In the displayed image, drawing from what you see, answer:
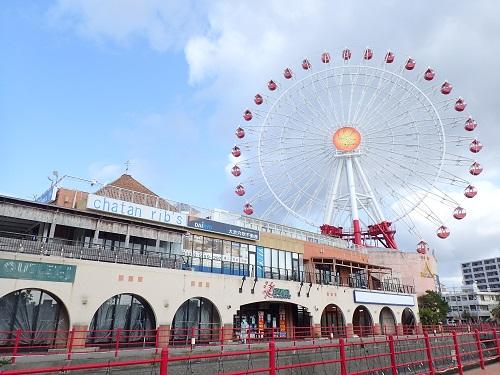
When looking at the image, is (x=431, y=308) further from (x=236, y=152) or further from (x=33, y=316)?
(x=33, y=316)

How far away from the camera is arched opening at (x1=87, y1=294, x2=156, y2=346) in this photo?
68.2 feet

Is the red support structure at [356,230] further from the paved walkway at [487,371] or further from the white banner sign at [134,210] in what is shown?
the paved walkway at [487,371]

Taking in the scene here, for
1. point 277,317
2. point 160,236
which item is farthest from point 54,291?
point 277,317

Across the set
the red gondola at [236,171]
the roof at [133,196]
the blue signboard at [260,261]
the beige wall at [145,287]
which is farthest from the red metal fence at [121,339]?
the red gondola at [236,171]

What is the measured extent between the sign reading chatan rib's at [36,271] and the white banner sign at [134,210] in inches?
163

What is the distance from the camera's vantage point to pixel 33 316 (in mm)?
18656

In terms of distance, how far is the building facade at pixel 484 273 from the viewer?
142m

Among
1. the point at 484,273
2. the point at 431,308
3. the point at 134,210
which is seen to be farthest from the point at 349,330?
the point at 484,273

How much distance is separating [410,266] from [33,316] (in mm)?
43919

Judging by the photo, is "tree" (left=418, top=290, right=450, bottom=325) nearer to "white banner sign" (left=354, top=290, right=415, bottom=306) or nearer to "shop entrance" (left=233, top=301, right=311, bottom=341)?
"white banner sign" (left=354, top=290, right=415, bottom=306)

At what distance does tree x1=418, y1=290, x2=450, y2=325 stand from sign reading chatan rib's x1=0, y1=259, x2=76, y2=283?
38.0 meters

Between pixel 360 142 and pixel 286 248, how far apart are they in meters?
18.5

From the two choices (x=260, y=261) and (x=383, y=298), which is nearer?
(x=260, y=261)

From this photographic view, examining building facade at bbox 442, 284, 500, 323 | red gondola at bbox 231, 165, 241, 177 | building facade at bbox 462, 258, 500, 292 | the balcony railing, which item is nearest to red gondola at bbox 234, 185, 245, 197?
red gondola at bbox 231, 165, 241, 177
